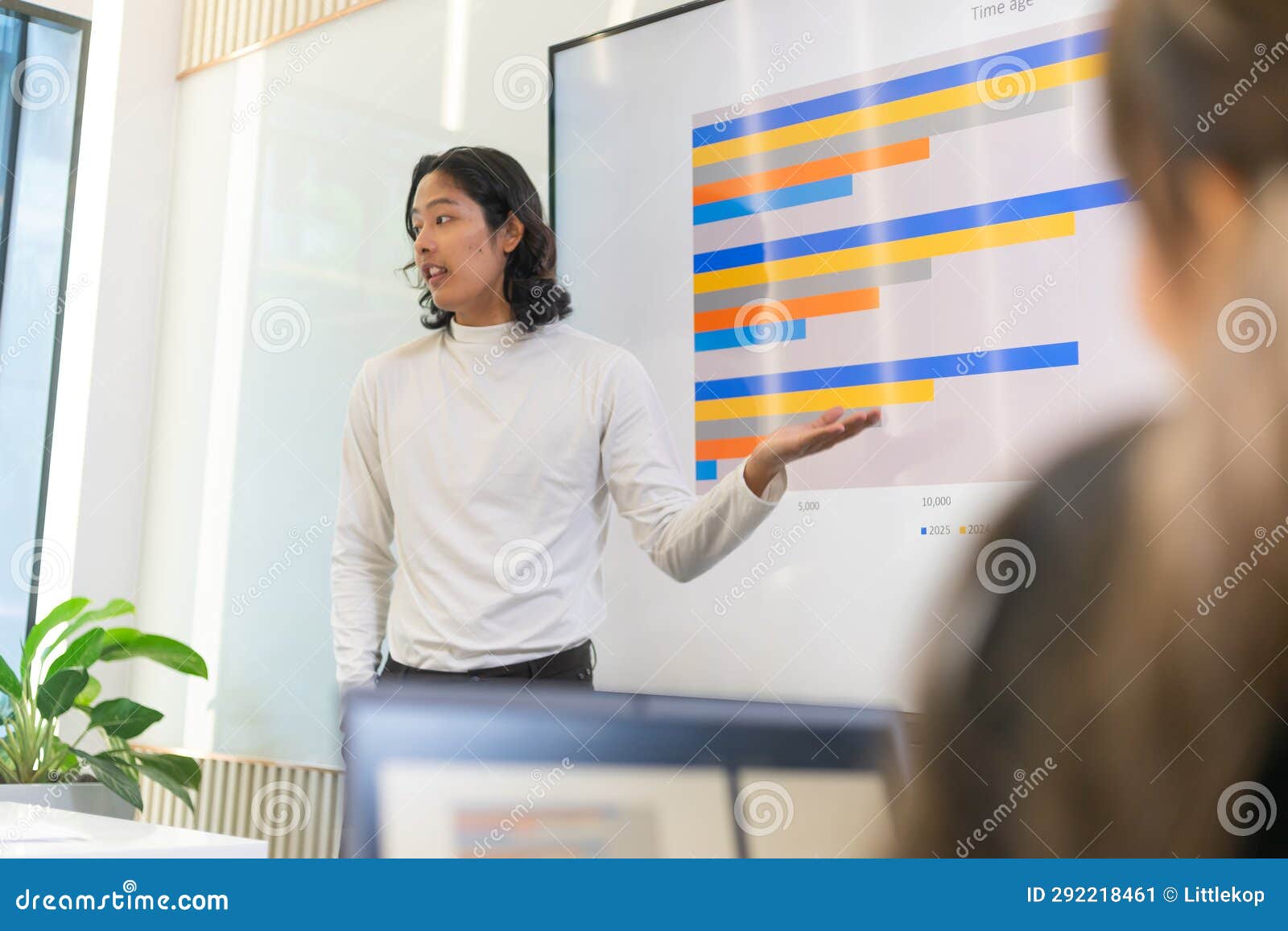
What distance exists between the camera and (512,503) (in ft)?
7.40

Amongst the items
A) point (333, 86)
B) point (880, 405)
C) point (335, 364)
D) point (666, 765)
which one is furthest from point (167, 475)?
point (880, 405)

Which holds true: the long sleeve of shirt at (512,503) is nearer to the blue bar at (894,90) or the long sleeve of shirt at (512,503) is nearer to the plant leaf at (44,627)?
the blue bar at (894,90)

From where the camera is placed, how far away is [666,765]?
2029 mm

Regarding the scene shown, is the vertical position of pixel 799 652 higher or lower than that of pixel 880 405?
lower

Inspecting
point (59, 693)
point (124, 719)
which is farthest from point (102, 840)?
point (124, 719)

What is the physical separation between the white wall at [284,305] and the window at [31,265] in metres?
0.30

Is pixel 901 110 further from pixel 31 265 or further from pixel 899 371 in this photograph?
pixel 31 265

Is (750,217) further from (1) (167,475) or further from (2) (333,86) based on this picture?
(1) (167,475)

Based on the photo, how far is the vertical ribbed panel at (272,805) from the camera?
2631 mm

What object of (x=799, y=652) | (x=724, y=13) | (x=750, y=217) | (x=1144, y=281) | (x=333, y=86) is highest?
(x=333, y=86)

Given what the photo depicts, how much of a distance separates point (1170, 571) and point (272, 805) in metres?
2.32

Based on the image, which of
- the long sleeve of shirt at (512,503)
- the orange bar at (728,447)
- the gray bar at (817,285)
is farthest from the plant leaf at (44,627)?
the gray bar at (817,285)

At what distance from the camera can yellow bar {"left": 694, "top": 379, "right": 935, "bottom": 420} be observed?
185cm

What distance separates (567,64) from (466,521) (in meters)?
0.97
